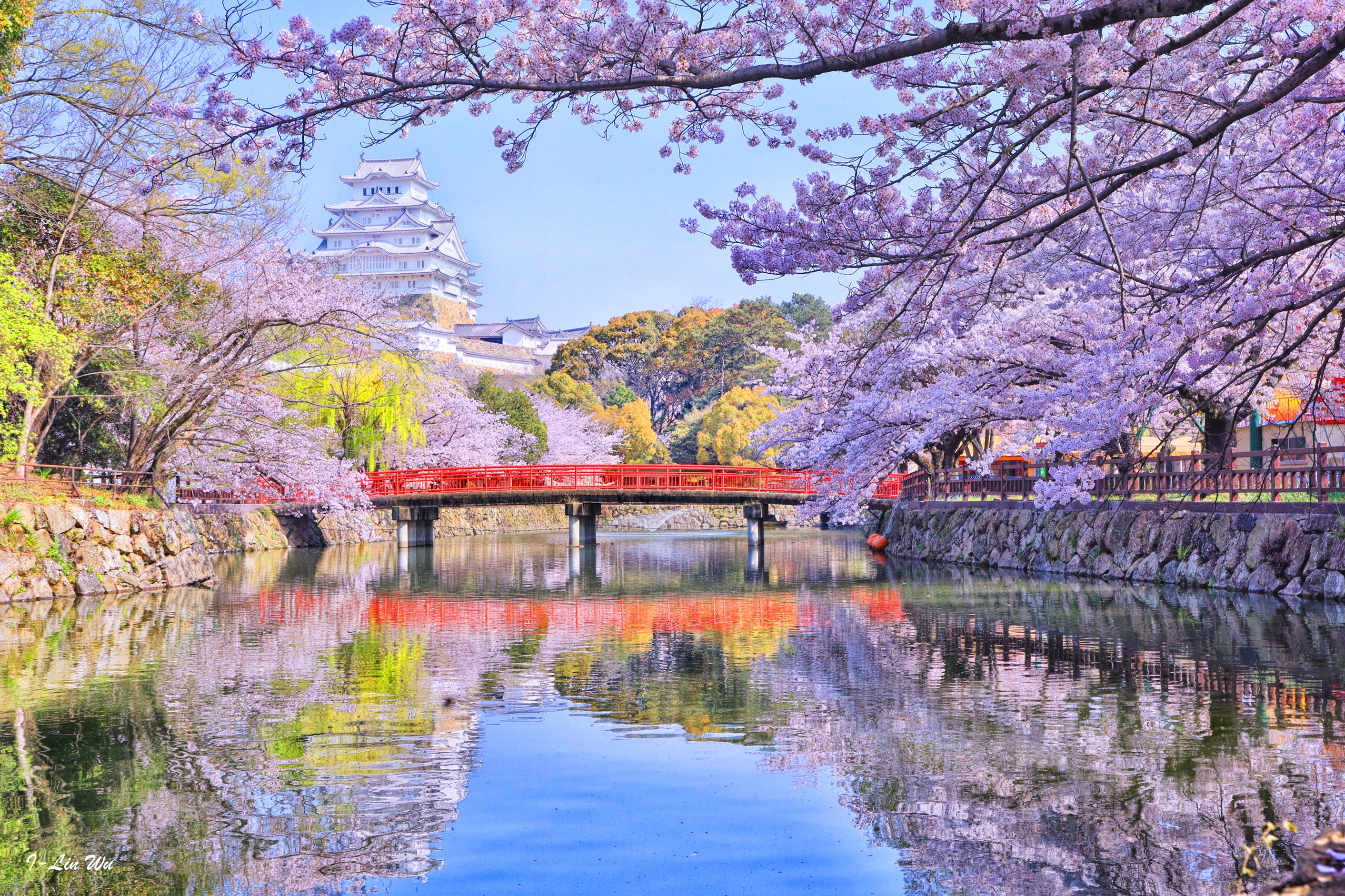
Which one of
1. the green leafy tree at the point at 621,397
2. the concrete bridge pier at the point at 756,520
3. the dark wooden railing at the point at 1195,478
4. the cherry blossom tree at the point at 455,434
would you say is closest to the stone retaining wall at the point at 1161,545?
the dark wooden railing at the point at 1195,478

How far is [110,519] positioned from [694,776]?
1532 centimetres

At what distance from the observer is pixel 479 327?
9112cm

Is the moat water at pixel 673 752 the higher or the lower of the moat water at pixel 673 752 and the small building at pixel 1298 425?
the lower

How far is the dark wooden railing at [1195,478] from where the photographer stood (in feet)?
49.2

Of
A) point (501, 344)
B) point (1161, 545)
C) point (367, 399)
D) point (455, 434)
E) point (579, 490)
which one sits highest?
point (501, 344)

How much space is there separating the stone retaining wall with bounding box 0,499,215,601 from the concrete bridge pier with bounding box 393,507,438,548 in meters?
12.5

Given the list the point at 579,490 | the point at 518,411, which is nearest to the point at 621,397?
the point at 518,411

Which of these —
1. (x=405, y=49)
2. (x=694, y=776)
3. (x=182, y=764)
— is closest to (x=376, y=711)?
(x=182, y=764)

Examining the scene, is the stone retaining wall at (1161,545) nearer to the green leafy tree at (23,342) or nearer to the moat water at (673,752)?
the moat water at (673,752)

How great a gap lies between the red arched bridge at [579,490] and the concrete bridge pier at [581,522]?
3cm

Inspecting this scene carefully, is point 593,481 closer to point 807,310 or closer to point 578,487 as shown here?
point 578,487

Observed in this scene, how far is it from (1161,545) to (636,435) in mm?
39271

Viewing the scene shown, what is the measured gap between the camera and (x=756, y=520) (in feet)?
116

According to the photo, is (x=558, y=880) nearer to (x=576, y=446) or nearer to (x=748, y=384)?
(x=576, y=446)
